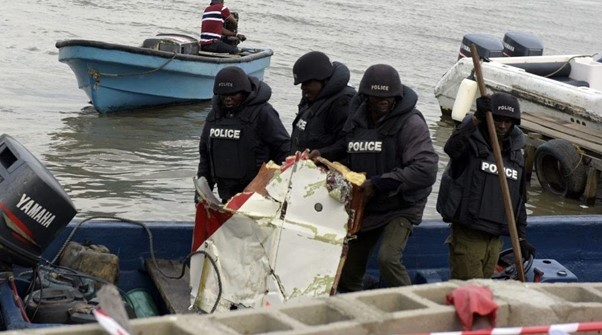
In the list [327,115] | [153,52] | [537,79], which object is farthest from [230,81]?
[153,52]

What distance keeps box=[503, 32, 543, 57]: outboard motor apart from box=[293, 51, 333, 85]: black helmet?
10.6 meters

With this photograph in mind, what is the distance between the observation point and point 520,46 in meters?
16.7

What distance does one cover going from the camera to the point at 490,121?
20.2 ft

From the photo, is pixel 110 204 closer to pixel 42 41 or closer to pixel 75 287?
pixel 75 287

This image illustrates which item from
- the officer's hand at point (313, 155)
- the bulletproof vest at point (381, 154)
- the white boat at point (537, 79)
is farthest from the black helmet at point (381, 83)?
the white boat at point (537, 79)

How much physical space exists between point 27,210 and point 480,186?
2731 mm

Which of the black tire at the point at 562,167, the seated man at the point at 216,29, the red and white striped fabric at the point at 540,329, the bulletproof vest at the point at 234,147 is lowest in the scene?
the black tire at the point at 562,167

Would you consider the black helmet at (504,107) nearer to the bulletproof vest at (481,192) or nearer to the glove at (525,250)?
the bulletproof vest at (481,192)

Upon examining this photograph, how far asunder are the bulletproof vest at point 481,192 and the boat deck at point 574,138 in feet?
22.5

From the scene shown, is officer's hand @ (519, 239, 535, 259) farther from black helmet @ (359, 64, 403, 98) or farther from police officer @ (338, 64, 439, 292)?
black helmet @ (359, 64, 403, 98)

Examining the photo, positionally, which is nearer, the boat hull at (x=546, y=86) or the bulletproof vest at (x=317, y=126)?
the bulletproof vest at (x=317, y=126)

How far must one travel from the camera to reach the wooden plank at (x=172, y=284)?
6.33 metres

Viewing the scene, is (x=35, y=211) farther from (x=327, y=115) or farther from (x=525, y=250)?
(x=525, y=250)

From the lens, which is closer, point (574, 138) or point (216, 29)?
point (574, 138)
